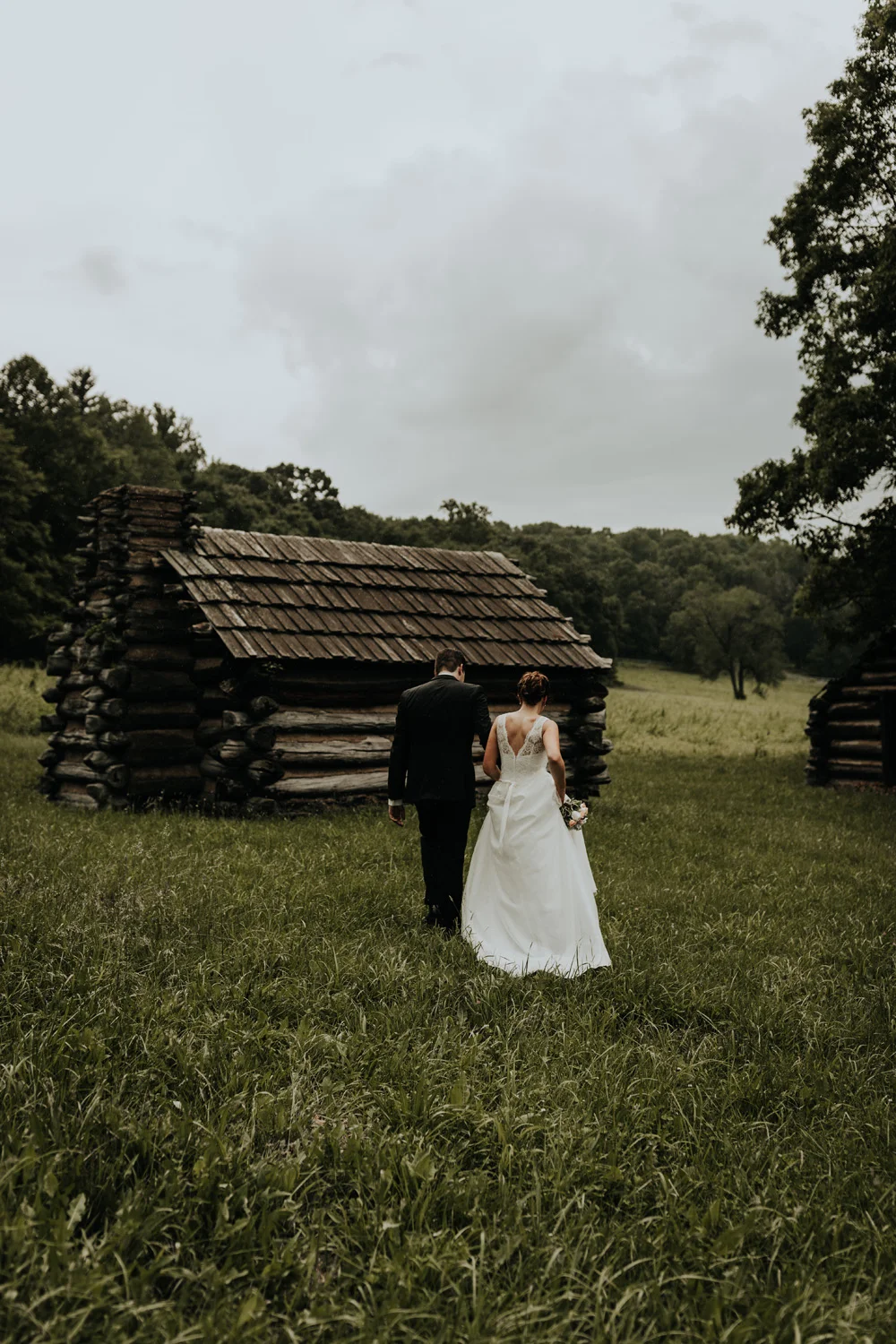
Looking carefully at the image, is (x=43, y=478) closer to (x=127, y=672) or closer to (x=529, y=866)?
(x=127, y=672)

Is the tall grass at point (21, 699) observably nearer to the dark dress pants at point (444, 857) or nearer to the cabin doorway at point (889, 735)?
the dark dress pants at point (444, 857)

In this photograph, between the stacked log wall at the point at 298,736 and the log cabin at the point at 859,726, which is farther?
the log cabin at the point at 859,726

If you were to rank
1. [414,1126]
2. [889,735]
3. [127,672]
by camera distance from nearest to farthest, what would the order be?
[414,1126] < [127,672] < [889,735]

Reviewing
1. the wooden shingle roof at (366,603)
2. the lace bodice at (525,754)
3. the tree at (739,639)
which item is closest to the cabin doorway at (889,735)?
the wooden shingle roof at (366,603)

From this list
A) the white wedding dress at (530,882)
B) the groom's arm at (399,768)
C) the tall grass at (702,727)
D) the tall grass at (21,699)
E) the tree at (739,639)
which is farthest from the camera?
the tree at (739,639)

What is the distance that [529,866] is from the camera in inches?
267

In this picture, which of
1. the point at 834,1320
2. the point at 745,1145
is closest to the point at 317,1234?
the point at 834,1320

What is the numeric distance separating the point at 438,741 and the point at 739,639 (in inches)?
2351

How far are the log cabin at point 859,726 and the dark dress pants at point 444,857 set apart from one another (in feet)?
50.7

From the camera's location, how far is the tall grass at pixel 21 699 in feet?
77.7

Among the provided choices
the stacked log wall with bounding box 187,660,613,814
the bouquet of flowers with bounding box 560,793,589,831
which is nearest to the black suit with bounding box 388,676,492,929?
the bouquet of flowers with bounding box 560,793,589,831

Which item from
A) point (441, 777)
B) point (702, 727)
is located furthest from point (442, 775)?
point (702, 727)

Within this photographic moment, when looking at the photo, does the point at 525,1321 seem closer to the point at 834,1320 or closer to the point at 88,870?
the point at 834,1320

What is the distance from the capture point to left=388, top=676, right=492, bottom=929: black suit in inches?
276
